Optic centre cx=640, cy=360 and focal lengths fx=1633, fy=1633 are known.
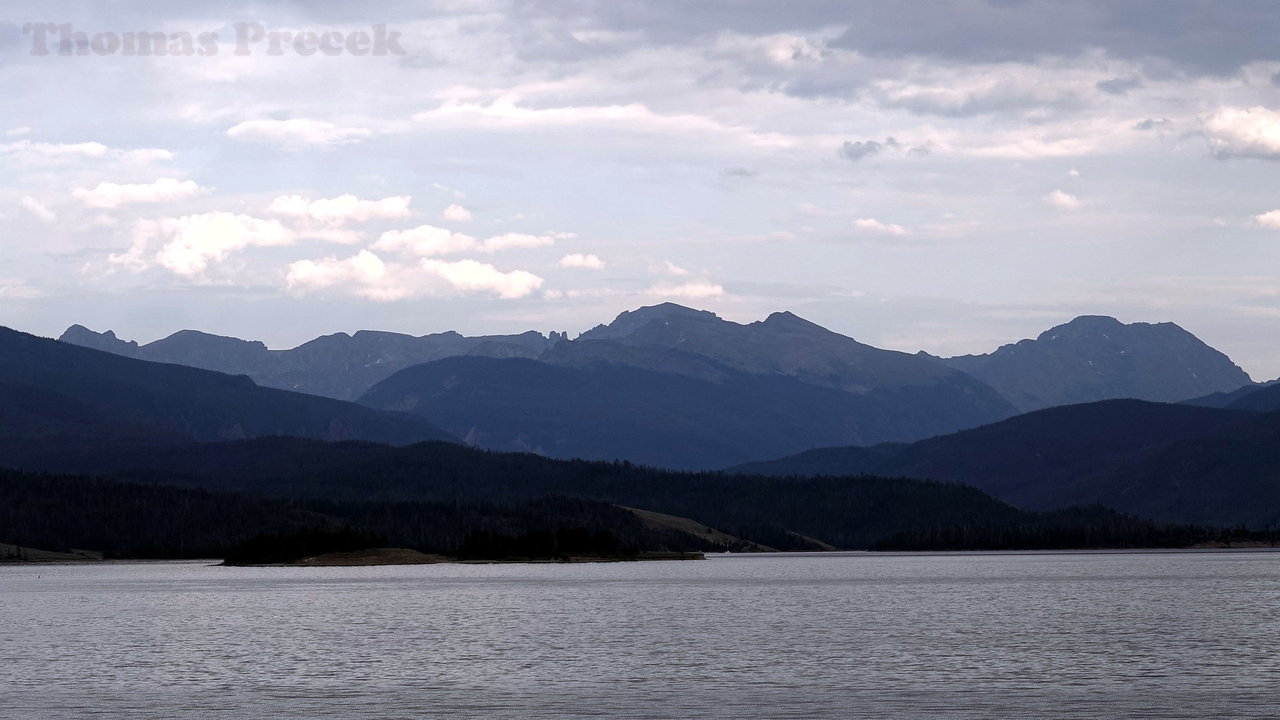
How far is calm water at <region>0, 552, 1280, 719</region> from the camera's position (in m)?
75.0

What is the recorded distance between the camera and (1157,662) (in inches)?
3669

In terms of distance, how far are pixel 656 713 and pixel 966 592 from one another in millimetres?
134429

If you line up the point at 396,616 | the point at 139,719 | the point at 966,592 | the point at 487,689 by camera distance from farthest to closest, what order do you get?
1. the point at 966,592
2. the point at 396,616
3. the point at 487,689
4. the point at 139,719

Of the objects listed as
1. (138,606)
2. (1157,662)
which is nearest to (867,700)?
(1157,662)

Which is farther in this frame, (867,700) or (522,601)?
(522,601)

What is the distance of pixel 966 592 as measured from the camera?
199750mm

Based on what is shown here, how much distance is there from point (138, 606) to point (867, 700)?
12058cm

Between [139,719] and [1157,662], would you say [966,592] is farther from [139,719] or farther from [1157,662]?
[139,719]

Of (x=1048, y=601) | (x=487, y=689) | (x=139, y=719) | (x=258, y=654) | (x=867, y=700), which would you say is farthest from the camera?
(x=1048, y=601)

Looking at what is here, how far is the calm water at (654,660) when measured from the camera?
246 ft

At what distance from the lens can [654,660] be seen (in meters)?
99.4

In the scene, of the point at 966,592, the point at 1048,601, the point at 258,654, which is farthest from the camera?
the point at 966,592

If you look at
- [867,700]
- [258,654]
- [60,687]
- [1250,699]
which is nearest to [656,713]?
[867,700]

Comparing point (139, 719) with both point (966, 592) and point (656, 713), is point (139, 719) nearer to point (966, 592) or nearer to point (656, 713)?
point (656, 713)
